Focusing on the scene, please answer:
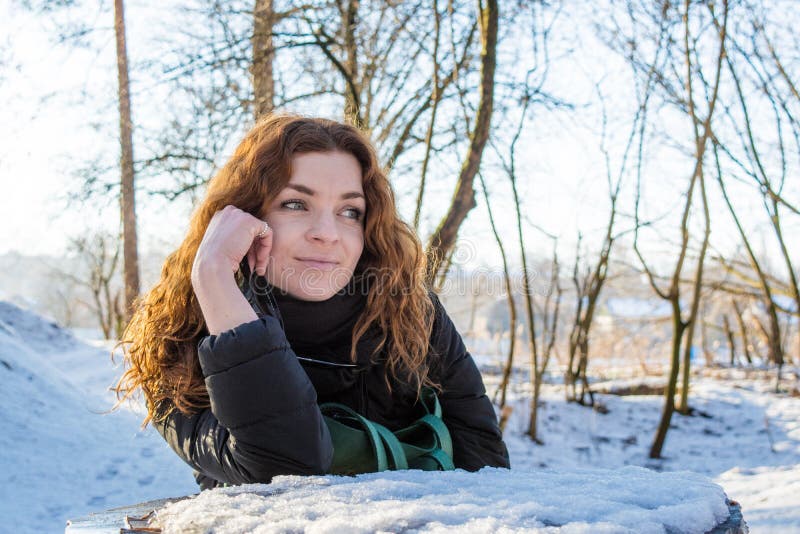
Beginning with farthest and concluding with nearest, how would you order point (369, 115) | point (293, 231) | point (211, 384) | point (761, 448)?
point (369, 115) → point (761, 448) → point (293, 231) → point (211, 384)

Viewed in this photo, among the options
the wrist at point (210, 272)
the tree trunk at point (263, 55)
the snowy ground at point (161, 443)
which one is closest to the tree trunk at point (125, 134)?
the tree trunk at point (263, 55)

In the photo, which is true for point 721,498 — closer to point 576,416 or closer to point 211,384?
point 211,384

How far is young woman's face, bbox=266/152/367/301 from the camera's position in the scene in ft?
5.35

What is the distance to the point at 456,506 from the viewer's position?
33.8 inches

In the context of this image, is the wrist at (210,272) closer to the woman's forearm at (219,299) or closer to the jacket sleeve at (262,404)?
the woman's forearm at (219,299)

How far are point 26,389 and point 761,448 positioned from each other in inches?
212

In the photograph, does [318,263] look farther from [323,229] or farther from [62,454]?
[62,454]

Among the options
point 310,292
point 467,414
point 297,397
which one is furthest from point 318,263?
point 467,414

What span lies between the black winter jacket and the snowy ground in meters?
0.20

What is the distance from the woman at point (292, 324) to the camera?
1265 mm

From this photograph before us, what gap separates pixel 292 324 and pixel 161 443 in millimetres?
1968

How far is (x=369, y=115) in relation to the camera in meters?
6.73

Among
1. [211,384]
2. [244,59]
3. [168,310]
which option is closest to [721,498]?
[211,384]

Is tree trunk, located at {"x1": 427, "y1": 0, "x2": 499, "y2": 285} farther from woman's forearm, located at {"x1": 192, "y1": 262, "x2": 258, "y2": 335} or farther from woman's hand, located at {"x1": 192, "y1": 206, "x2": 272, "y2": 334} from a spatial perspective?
woman's forearm, located at {"x1": 192, "y1": 262, "x2": 258, "y2": 335}
